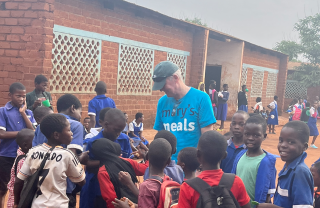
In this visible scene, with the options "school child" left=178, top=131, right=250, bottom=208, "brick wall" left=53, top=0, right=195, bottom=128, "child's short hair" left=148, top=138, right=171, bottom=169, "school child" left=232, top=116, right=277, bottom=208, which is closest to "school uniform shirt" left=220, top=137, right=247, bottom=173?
"school child" left=232, top=116, right=277, bottom=208

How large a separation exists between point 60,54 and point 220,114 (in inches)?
266

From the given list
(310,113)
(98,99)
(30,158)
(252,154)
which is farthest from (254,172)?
(310,113)

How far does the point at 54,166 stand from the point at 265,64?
647 inches

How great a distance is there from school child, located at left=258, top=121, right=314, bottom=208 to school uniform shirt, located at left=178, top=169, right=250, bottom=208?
0.32 m

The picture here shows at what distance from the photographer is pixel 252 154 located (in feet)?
8.21

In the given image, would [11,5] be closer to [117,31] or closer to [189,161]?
[117,31]

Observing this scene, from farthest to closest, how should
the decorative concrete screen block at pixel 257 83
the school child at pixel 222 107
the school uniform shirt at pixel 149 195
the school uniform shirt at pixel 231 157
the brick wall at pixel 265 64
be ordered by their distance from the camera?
the decorative concrete screen block at pixel 257 83
the brick wall at pixel 265 64
the school child at pixel 222 107
the school uniform shirt at pixel 231 157
the school uniform shirt at pixel 149 195

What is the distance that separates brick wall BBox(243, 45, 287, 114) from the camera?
15368 millimetres

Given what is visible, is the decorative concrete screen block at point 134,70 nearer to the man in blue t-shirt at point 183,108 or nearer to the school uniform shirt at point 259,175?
the man in blue t-shirt at point 183,108

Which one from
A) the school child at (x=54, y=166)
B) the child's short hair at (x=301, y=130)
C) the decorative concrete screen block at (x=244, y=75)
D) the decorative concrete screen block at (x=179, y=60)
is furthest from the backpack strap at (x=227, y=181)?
the decorative concrete screen block at (x=244, y=75)

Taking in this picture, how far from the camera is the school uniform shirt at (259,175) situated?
227 cm

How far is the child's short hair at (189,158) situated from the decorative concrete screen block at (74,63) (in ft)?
16.2

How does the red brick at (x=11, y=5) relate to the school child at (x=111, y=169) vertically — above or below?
above

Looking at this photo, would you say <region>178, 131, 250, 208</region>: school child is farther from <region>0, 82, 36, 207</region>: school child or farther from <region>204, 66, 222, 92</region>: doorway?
<region>204, 66, 222, 92</region>: doorway
